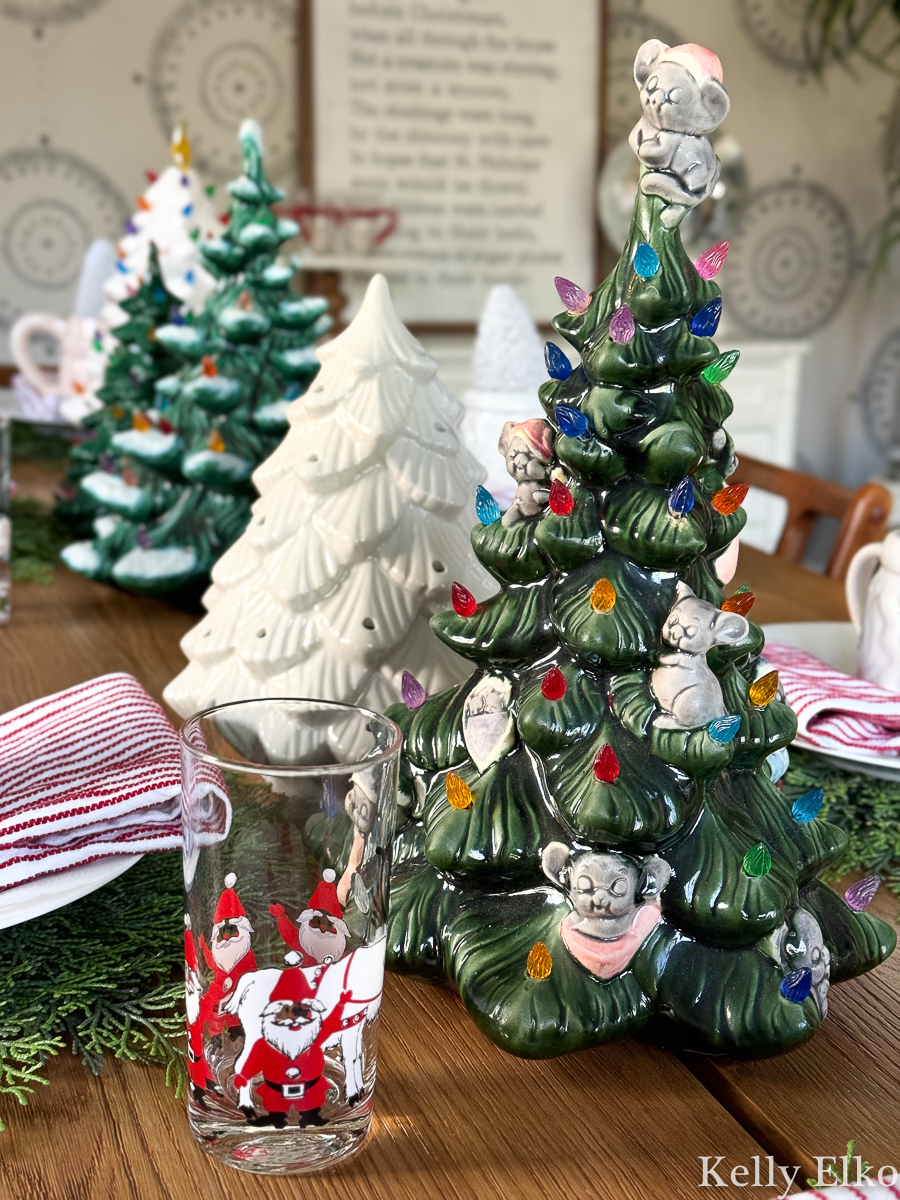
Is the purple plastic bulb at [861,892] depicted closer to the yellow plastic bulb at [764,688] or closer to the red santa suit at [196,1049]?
the yellow plastic bulb at [764,688]

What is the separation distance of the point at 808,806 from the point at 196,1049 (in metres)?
0.24

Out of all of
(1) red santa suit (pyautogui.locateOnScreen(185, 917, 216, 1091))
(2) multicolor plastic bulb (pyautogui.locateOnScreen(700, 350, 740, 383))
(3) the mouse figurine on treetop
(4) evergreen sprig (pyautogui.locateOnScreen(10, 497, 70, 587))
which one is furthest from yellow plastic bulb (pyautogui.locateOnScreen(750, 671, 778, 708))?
(4) evergreen sprig (pyautogui.locateOnScreen(10, 497, 70, 587))

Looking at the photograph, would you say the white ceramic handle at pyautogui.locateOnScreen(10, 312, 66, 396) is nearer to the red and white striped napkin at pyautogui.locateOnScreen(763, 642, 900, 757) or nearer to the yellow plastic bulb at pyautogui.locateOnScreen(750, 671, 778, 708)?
the red and white striped napkin at pyautogui.locateOnScreen(763, 642, 900, 757)

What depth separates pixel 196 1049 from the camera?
0.39m

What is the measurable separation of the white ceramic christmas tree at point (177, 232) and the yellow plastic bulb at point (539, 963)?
0.88m

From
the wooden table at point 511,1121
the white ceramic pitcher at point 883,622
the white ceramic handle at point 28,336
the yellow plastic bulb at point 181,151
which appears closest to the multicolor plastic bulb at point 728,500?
the wooden table at point 511,1121

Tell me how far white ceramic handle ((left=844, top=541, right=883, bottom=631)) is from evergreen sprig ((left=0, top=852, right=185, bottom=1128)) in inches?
20.3

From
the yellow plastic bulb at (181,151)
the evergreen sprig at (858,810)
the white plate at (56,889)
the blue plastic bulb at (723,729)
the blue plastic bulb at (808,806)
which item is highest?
the yellow plastic bulb at (181,151)

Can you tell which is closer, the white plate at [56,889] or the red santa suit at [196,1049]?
the red santa suit at [196,1049]

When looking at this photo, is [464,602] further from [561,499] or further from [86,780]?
[86,780]

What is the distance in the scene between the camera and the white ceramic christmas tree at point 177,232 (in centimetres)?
121

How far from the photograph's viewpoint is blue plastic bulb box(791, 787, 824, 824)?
1.52 ft

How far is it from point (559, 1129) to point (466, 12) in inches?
128

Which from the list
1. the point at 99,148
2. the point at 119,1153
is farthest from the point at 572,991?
the point at 99,148
